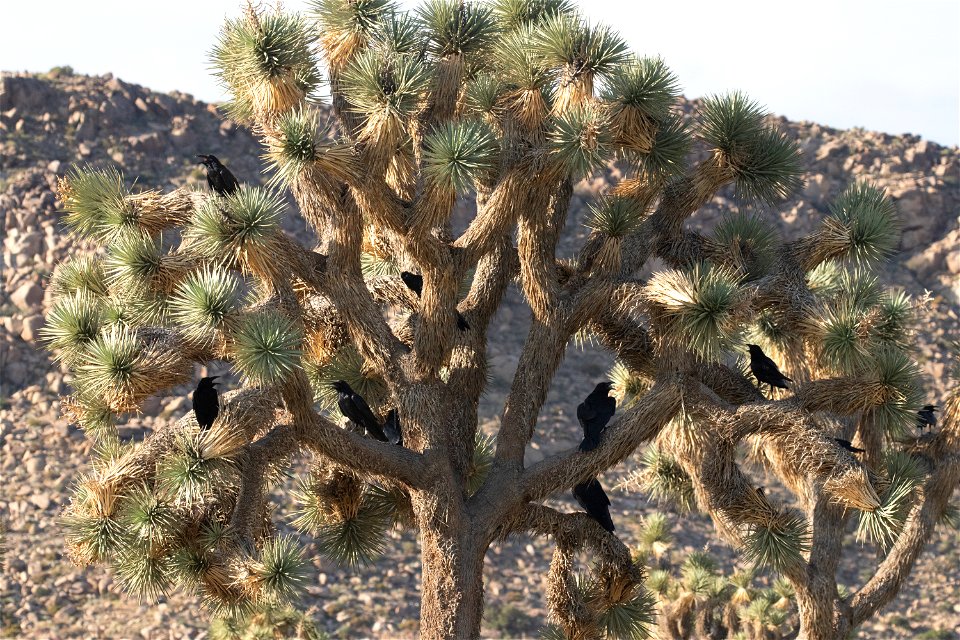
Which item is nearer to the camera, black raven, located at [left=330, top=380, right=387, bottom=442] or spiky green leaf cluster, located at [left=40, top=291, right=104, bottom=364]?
spiky green leaf cluster, located at [left=40, top=291, right=104, bottom=364]

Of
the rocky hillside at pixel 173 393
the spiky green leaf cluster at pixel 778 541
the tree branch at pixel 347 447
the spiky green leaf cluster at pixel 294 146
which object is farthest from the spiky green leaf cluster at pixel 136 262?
the rocky hillside at pixel 173 393

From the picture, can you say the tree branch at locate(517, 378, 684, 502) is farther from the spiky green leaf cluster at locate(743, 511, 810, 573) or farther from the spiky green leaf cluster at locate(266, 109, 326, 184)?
the spiky green leaf cluster at locate(266, 109, 326, 184)

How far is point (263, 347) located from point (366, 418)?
6.18ft

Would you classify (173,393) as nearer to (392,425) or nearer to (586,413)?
(392,425)

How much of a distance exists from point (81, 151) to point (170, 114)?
166 inches

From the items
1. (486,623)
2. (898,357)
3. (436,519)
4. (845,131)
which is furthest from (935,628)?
(845,131)

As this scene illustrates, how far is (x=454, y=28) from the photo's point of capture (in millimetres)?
8047

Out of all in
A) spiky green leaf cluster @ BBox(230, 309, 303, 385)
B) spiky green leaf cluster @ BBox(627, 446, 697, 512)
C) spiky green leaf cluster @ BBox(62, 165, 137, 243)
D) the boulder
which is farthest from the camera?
the boulder

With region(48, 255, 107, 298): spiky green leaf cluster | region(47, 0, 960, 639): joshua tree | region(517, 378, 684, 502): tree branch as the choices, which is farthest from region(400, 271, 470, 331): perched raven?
region(48, 255, 107, 298): spiky green leaf cluster

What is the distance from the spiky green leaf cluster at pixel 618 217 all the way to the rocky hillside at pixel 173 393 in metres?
7.26

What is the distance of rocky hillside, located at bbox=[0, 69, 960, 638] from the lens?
18.5m

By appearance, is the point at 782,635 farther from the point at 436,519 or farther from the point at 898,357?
the point at 436,519

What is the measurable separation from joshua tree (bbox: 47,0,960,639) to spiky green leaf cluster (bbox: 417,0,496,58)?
21 millimetres

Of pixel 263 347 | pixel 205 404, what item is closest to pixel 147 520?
pixel 205 404
